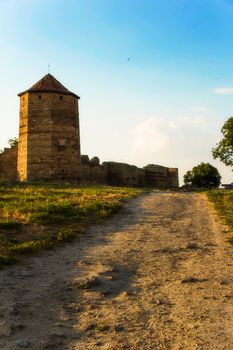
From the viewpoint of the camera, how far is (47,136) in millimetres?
34188

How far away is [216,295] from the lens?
698 centimetres

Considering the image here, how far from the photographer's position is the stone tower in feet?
112

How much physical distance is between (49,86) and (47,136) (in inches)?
165

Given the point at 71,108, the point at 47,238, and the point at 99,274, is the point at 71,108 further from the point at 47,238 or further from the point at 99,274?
the point at 99,274

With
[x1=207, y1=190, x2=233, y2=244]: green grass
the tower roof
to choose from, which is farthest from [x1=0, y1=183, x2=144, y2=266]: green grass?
the tower roof

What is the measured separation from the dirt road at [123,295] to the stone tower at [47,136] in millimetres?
23177

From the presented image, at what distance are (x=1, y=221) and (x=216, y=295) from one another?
6765 millimetres

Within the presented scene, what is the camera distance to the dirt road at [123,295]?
214 inches

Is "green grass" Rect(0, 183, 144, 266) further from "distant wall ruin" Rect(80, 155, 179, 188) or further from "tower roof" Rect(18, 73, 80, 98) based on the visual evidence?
"distant wall ruin" Rect(80, 155, 179, 188)

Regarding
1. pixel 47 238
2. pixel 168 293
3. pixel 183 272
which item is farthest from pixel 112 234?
pixel 168 293

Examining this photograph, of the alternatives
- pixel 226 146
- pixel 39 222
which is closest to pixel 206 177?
pixel 226 146

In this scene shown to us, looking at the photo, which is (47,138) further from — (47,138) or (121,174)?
(121,174)

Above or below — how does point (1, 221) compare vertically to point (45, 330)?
above

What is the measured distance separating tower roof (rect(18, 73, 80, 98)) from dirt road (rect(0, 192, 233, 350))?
82.2 feet
